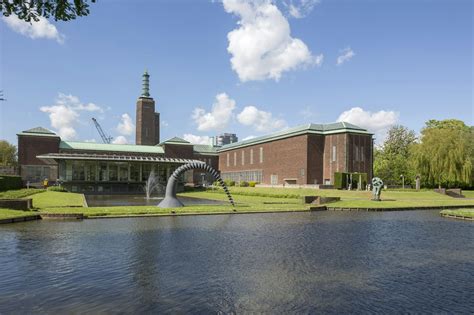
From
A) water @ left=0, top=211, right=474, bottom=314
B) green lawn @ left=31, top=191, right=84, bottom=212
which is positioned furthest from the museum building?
water @ left=0, top=211, right=474, bottom=314

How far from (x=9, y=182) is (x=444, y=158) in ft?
192

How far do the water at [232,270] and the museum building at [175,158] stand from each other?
42.5 meters

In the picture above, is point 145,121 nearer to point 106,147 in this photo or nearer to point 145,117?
point 145,117

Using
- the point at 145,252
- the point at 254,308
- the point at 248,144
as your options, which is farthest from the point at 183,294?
the point at 248,144

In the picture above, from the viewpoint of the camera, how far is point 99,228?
17.7 metres

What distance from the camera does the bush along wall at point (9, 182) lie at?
4234 centimetres

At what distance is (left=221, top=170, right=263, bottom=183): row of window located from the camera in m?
90.7

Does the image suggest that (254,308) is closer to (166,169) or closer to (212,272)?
(212,272)

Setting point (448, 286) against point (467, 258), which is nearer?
point (448, 286)

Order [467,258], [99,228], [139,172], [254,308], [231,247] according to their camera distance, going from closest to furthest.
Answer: [254,308]
[467,258]
[231,247]
[99,228]
[139,172]

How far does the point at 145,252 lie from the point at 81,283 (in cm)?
344

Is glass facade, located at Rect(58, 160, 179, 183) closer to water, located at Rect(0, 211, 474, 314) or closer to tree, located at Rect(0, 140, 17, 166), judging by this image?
water, located at Rect(0, 211, 474, 314)

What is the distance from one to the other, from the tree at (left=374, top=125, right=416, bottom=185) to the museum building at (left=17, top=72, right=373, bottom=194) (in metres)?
9.60

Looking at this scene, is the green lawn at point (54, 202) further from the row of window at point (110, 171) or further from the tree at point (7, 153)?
the tree at point (7, 153)
